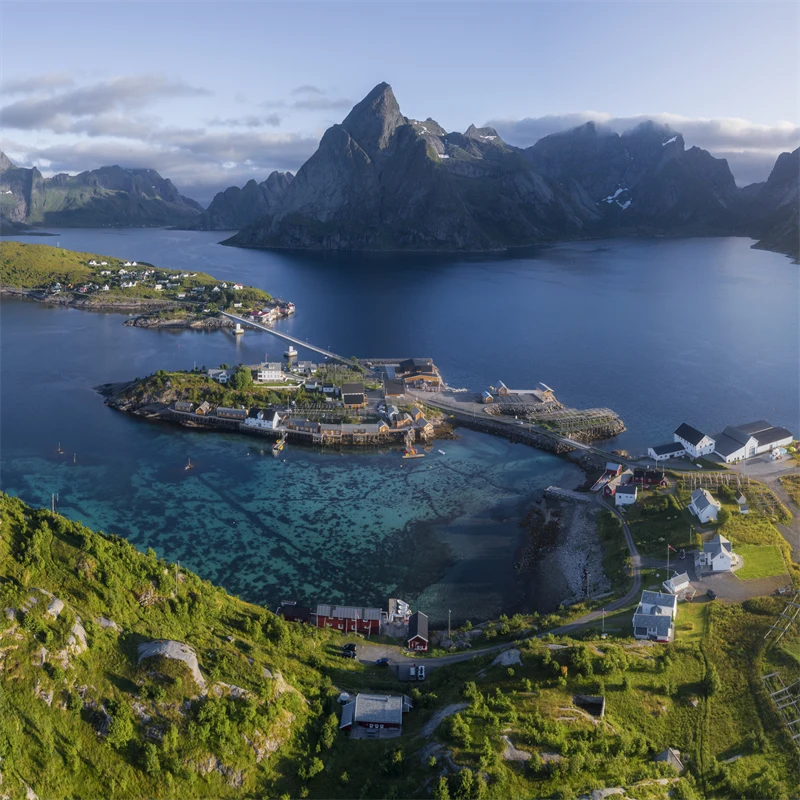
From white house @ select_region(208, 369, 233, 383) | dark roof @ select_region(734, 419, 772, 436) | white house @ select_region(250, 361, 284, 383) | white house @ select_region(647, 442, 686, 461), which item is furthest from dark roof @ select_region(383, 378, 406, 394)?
dark roof @ select_region(734, 419, 772, 436)

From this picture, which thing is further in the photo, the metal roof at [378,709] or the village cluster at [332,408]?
the village cluster at [332,408]

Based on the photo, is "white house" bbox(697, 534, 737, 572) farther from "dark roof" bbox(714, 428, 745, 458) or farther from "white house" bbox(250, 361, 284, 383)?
"white house" bbox(250, 361, 284, 383)

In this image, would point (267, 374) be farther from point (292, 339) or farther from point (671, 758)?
point (671, 758)

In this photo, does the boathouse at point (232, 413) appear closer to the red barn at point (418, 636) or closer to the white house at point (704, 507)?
the red barn at point (418, 636)

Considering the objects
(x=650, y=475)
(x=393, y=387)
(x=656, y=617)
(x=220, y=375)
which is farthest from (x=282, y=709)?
(x=220, y=375)

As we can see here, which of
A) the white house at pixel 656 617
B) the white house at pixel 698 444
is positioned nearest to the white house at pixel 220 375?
the white house at pixel 698 444
